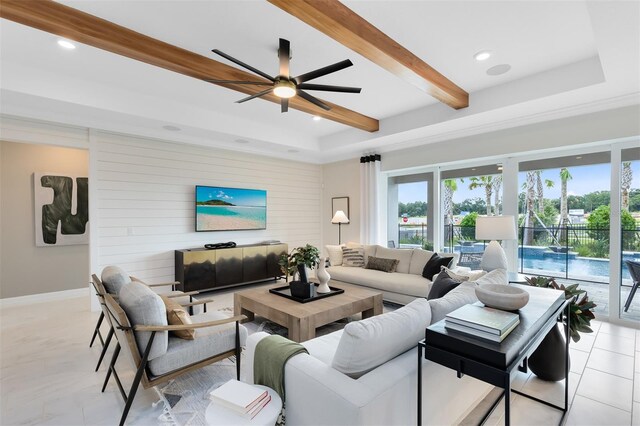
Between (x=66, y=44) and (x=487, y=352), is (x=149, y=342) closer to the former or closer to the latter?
(x=487, y=352)

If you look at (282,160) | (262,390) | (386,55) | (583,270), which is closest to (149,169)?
(282,160)

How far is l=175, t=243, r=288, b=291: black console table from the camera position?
4934mm

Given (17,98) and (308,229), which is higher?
(17,98)

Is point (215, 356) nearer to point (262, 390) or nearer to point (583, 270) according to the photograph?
point (262, 390)

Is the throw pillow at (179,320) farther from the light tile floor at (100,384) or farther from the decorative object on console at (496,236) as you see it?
the decorative object on console at (496,236)

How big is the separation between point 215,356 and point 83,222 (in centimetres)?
453

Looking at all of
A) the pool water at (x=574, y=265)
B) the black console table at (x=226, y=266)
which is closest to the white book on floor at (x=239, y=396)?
the black console table at (x=226, y=266)

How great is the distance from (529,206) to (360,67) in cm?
335

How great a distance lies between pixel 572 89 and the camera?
3240 mm

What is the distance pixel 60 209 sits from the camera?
500cm

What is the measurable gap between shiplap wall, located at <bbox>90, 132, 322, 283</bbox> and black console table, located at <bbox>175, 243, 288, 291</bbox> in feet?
1.31

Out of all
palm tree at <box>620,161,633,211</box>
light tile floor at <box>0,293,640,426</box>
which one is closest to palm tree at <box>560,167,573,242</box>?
palm tree at <box>620,161,633,211</box>

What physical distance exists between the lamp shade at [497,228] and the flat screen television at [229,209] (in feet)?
13.7

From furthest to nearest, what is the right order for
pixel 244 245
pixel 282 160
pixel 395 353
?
pixel 282 160 < pixel 244 245 < pixel 395 353
